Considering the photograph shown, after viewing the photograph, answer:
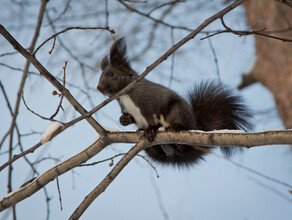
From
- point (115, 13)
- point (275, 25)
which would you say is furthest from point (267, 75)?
point (115, 13)

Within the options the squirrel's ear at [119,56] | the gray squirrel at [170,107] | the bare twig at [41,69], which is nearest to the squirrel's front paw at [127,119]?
the gray squirrel at [170,107]

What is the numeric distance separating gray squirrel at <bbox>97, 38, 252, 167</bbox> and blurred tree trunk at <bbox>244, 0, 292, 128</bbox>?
1.80 meters

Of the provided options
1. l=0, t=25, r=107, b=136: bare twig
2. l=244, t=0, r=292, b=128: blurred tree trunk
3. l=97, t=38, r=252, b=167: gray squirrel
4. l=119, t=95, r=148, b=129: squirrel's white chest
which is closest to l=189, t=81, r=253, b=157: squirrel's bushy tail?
l=97, t=38, r=252, b=167: gray squirrel

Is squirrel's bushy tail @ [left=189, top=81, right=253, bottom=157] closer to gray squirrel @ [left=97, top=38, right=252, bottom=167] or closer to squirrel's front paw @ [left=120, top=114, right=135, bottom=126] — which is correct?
gray squirrel @ [left=97, top=38, right=252, bottom=167]

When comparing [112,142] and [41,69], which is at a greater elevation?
[41,69]

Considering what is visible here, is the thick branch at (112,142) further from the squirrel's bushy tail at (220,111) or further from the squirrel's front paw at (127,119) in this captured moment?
the squirrel's bushy tail at (220,111)

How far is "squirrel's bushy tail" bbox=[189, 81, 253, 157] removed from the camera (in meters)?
1.98

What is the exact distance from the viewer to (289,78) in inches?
142

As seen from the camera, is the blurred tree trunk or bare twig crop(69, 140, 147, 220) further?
the blurred tree trunk

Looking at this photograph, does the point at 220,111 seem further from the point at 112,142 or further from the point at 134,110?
the point at 112,142

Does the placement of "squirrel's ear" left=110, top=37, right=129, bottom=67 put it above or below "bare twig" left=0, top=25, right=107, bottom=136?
above

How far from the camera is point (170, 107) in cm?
186

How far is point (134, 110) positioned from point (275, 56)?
245 centimetres

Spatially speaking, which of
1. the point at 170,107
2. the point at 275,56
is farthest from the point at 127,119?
the point at 275,56
